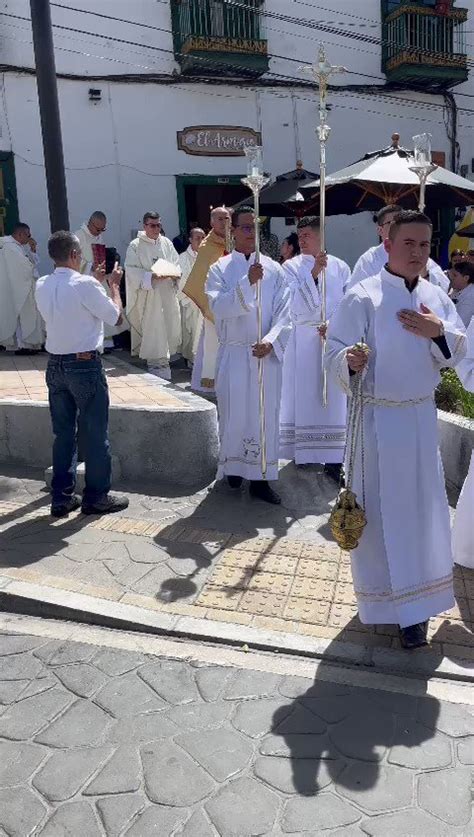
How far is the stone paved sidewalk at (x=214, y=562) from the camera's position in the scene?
3.89 meters

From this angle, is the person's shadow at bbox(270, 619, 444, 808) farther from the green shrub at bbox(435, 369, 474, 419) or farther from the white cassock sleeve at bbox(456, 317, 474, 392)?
the green shrub at bbox(435, 369, 474, 419)

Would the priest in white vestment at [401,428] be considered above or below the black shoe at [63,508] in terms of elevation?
above

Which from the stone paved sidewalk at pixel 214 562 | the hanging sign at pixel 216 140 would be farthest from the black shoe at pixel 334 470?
the hanging sign at pixel 216 140

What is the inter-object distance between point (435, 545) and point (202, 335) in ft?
16.9

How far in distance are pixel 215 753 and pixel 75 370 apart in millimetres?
2782

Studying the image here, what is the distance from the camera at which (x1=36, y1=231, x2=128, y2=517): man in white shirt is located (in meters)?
4.88

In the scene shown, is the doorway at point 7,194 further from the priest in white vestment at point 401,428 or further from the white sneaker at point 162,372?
the priest in white vestment at point 401,428

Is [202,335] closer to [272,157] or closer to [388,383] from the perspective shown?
[388,383]

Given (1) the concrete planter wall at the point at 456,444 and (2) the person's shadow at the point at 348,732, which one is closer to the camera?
(2) the person's shadow at the point at 348,732

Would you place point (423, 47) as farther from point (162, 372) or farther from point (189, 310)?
point (162, 372)

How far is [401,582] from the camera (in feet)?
11.5

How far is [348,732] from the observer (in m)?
3.02

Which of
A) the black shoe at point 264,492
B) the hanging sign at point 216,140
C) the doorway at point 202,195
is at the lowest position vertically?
the black shoe at point 264,492

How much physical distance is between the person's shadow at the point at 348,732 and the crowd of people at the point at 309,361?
1.30ft
